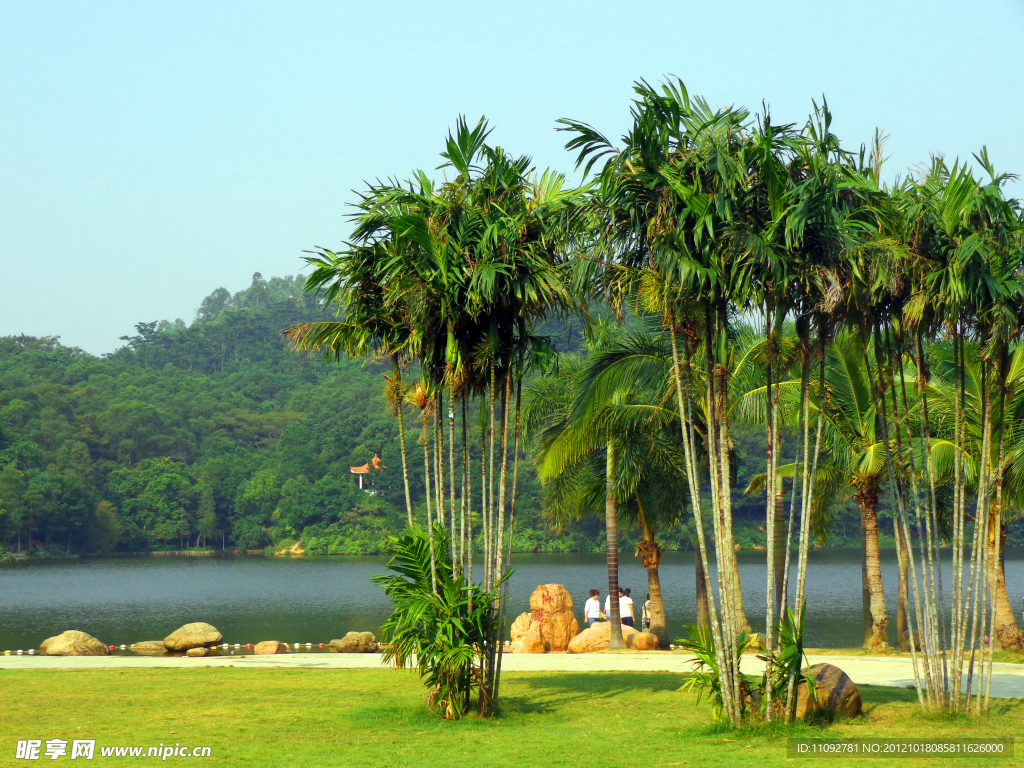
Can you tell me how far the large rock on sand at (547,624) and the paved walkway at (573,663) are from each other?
3014 millimetres

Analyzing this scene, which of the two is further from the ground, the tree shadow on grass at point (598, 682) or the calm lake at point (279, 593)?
the tree shadow on grass at point (598, 682)

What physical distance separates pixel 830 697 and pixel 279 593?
41667 millimetres

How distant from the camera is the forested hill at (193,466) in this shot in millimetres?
77500

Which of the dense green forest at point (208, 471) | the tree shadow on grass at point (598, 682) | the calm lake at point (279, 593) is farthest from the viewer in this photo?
the dense green forest at point (208, 471)

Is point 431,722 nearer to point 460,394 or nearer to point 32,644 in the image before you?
point 460,394

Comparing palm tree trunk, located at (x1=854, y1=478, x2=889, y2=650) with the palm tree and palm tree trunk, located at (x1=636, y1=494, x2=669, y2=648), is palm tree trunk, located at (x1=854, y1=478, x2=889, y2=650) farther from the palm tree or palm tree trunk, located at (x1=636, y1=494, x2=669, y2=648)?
palm tree trunk, located at (x1=636, y1=494, x2=669, y2=648)

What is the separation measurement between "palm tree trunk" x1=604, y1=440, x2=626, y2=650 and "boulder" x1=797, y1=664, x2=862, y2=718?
1019 centimetres

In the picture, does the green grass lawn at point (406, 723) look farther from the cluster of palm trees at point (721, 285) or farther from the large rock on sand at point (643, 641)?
the large rock on sand at point (643, 641)

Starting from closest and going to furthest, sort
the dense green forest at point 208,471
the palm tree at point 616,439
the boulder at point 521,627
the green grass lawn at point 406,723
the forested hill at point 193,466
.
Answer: the green grass lawn at point 406,723, the palm tree at point 616,439, the boulder at point 521,627, the dense green forest at point 208,471, the forested hill at point 193,466

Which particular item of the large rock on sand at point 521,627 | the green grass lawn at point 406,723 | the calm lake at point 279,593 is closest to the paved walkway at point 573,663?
the green grass lawn at point 406,723

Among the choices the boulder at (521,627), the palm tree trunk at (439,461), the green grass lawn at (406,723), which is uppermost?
the palm tree trunk at (439,461)

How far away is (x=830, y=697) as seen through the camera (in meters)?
11.3
